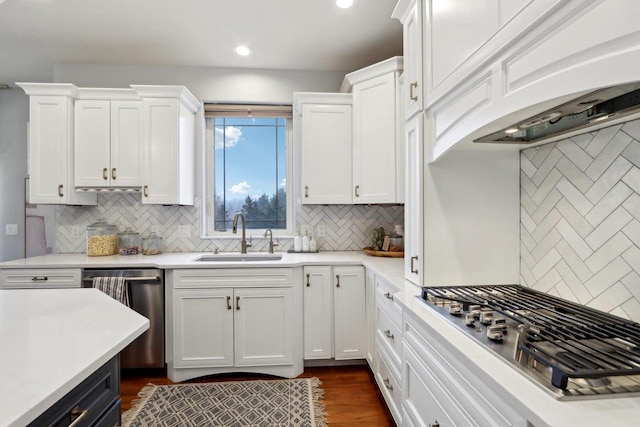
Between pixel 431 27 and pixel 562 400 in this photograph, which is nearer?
pixel 562 400

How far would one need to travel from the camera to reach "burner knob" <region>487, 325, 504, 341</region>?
0.99 meters

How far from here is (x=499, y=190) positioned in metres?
1.73

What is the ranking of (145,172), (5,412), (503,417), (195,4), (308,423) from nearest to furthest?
(5,412) → (503,417) → (308,423) → (195,4) → (145,172)

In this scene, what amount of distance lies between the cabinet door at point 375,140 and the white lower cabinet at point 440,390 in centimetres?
138

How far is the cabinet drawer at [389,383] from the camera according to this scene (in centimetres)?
176

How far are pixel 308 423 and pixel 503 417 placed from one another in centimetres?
154

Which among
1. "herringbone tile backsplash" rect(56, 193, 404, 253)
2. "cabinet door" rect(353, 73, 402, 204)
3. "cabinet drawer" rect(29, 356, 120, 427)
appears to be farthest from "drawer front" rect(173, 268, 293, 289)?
"cabinet drawer" rect(29, 356, 120, 427)

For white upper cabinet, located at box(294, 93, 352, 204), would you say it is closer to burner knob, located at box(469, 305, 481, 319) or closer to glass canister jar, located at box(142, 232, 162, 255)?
glass canister jar, located at box(142, 232, 162, 255)

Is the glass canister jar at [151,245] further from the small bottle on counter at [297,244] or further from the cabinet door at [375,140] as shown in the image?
the cabinet door at [375,140]

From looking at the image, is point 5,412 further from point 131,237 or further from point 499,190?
point 131,237

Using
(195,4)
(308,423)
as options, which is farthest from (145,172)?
(308,423)

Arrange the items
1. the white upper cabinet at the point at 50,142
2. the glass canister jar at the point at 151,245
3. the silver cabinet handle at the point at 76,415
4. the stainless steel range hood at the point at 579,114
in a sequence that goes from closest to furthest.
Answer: the silver cabinet handle at the point at 76,415, the stainless steel range hood at the point at 579,114, the white upper cabinet at the point at 50,142, the glass canister jar at the point at 151,245

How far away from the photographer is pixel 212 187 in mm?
3414

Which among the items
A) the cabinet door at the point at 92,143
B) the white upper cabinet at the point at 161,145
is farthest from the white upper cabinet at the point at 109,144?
the white upper cabinet at the point at 161,145
